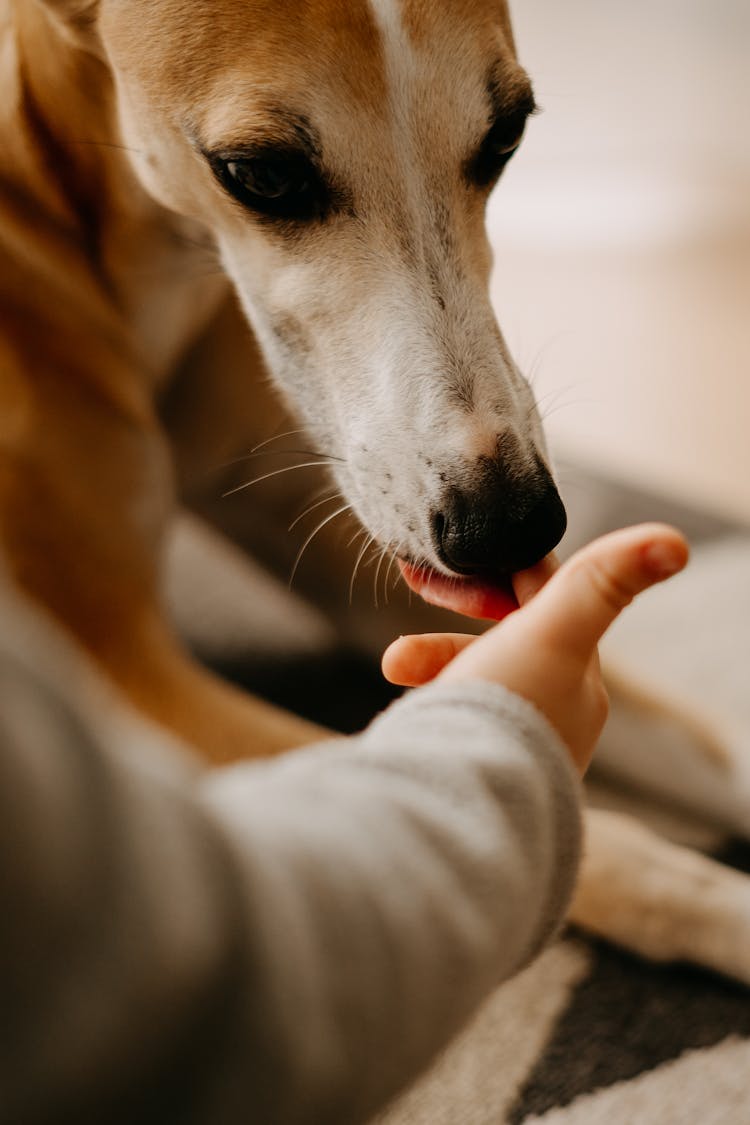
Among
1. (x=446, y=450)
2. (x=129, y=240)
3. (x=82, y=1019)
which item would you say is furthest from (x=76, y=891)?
(x=129, y=240)

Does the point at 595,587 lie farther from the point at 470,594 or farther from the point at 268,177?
the point at 268,177

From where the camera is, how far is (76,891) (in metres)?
0.43

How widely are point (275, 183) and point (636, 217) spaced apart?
2.23 metres

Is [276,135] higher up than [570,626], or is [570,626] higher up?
[276,135]

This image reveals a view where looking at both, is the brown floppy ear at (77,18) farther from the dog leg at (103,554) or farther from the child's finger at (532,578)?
the child's finger at (532,578)

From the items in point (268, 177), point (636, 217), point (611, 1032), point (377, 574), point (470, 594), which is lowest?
point (636, 217)

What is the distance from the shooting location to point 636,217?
289 cm

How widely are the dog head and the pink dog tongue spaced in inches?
0.4

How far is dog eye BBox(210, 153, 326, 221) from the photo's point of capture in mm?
850

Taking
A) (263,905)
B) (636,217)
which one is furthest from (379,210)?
(636,217)

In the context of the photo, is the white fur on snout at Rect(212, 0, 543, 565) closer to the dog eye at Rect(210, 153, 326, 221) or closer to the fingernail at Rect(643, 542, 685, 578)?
the dog eye at Rect(210, 153, 326, 221)

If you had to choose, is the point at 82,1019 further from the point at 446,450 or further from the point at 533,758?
the point at 446,450

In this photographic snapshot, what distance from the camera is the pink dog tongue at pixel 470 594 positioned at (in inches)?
30.0

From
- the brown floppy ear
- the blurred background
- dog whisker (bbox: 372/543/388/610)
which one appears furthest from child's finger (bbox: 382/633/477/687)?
the blurred background
